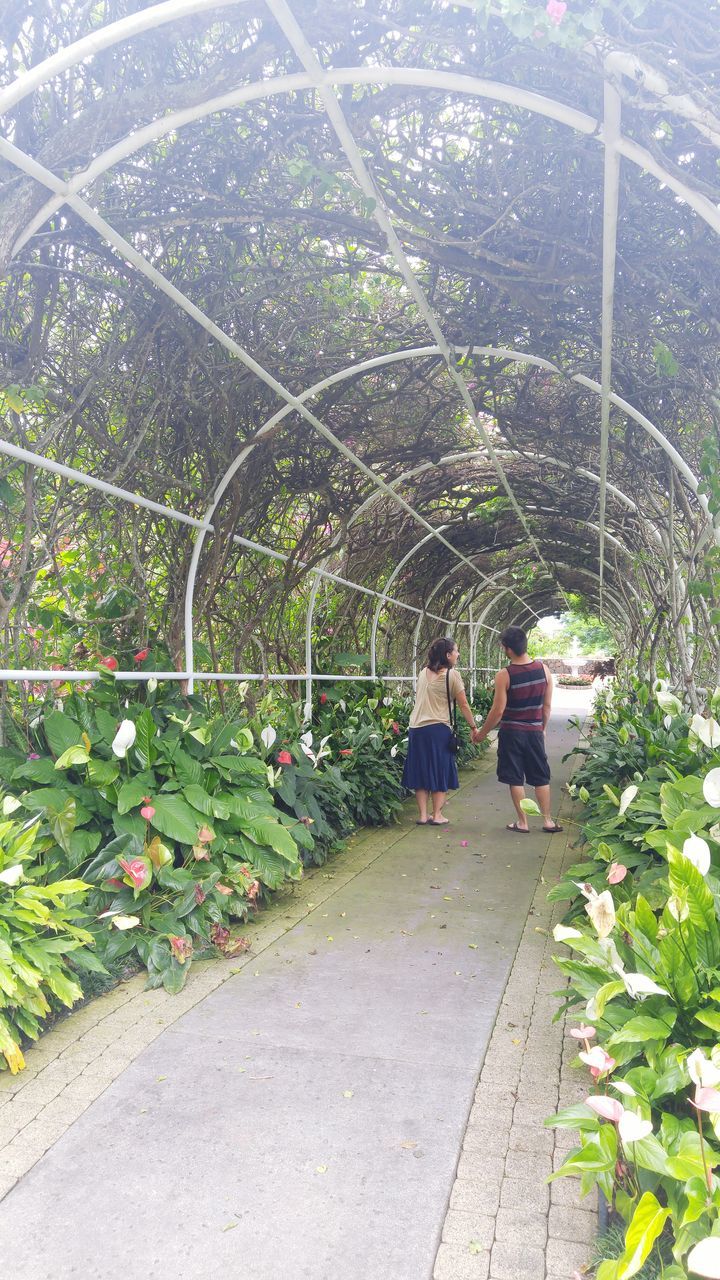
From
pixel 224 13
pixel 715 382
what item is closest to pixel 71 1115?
pixel 224 13

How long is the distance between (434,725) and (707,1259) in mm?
5354

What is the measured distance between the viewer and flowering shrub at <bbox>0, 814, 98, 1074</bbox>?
2381 mm

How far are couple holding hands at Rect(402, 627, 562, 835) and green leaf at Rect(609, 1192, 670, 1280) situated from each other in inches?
170

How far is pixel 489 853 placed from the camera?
5.58 metres

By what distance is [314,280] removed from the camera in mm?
3436

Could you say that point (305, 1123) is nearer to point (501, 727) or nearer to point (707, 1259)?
point (707, 1259)

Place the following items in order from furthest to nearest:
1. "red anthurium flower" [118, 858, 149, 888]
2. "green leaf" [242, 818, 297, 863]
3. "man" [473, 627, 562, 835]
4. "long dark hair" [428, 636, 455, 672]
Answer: "long dark hair" [428, 636, 455, 672], "man" [473, 627, 562, 835], "green leaf" [242, 818, 297, 863], "red anthurium flower" [118, 858, 149, 888]

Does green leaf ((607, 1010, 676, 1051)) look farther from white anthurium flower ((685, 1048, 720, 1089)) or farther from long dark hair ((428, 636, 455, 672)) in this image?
long dark hair ((428, 636, 455, 672))

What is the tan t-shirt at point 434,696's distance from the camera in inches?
255

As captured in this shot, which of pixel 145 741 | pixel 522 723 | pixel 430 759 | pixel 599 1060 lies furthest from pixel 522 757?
pixel 599 1060

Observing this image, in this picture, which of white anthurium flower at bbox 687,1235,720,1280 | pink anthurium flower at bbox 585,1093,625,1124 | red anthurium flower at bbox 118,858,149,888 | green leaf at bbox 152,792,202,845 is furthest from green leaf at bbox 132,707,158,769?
white anthurium flower at bbox 687,1235,720,1280

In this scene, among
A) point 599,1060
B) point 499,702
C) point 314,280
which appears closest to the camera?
point 599,1060

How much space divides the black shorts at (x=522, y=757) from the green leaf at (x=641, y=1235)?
15.4 feet

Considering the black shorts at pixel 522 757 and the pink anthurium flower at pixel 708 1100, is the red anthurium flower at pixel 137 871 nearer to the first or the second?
the pink anthurium flower at pixel 708 1100
